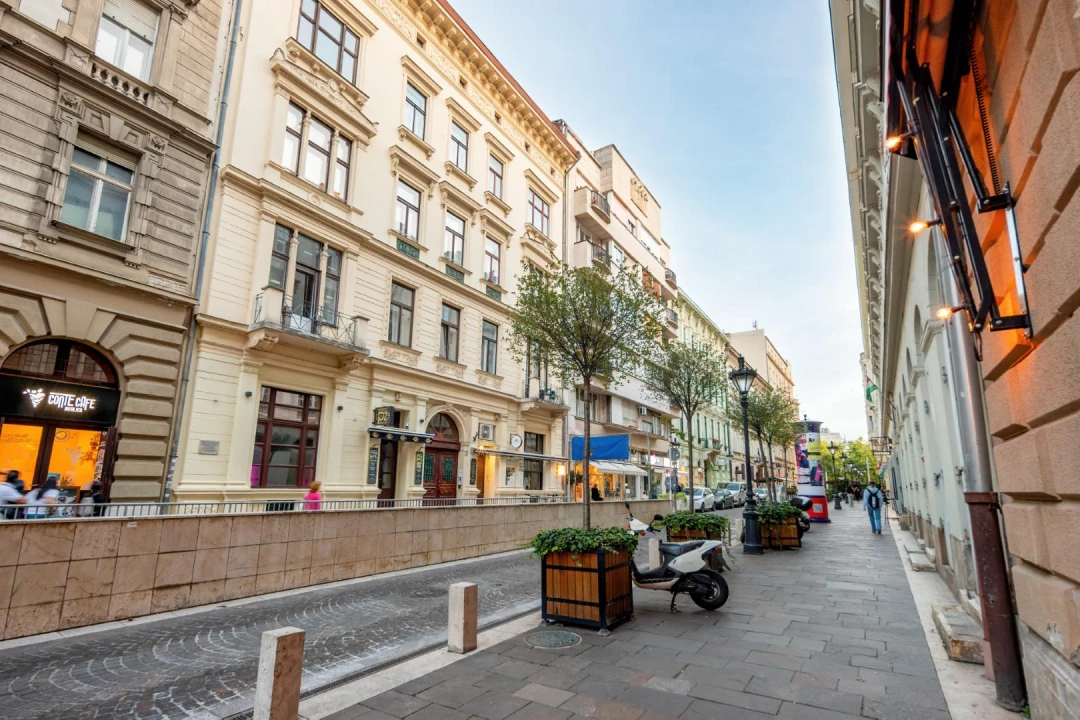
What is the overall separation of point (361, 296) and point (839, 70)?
43.3ft

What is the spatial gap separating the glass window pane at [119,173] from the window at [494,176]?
529 inches

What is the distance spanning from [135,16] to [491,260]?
1333cm

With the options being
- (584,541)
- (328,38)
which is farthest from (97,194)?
(584,541)

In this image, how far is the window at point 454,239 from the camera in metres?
20.7

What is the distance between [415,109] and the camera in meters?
20.0

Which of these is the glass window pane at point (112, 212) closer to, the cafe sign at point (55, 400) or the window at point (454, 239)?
the cafe sign at point (55, 400)

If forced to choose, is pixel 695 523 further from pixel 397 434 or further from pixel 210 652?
pixel 397 434

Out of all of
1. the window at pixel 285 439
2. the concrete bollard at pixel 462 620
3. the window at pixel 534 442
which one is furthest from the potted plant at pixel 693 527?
the window at pixel 534 442

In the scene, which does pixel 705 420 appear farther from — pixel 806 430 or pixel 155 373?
pixel 155 373

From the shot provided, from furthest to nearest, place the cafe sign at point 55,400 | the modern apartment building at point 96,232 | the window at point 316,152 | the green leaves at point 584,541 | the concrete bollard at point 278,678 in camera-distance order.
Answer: the window at point 316,152 < the modern apartment building at point 96,232 < the cafe sign at point 55,400 < the green leaves at point 584,541 < the concrete bollard at point 278,678

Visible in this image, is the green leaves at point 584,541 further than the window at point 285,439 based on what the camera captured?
No

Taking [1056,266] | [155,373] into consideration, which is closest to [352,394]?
[155,373]

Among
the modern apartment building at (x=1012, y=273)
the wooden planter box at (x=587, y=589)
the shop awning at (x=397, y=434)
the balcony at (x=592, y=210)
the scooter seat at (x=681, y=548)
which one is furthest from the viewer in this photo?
the balcony at (x=592, y=210)

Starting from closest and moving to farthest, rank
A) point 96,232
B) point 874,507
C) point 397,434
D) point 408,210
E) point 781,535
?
point 96,232 < point 781,535 < point 397,434 < point 408,210 < point 874,507
